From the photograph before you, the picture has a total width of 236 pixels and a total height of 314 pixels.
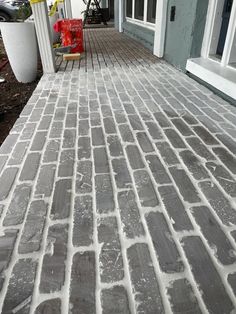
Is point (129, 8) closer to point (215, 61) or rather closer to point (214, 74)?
point (215, 61)

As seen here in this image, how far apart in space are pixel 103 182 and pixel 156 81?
250 cm

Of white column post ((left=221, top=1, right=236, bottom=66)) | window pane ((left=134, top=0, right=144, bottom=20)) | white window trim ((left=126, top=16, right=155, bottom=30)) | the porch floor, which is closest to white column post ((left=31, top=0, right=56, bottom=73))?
the porch floor

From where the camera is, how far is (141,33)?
6.53 meters

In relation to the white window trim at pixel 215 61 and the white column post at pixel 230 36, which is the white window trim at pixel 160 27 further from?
the white column post at pixel 230 36

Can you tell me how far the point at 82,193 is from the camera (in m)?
1.60

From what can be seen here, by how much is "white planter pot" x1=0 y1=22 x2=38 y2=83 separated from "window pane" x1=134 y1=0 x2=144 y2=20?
151 inches

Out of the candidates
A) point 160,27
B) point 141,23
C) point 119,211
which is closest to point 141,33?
point 141,23

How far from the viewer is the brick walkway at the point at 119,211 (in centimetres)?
106

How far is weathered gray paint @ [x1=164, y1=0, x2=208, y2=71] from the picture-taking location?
354cm

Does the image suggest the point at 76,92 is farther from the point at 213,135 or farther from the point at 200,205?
the point at 200,205

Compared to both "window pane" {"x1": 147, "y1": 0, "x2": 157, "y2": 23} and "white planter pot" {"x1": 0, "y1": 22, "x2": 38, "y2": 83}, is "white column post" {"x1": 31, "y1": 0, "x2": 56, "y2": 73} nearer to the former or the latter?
"white planter pot" {"x1": 0, "y1": 22, "x2": 38, "y2": 83}

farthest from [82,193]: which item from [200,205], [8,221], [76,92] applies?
[76,92]

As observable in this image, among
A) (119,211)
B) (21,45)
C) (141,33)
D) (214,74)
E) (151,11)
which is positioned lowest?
(119,211)

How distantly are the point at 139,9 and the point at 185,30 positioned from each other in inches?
144
